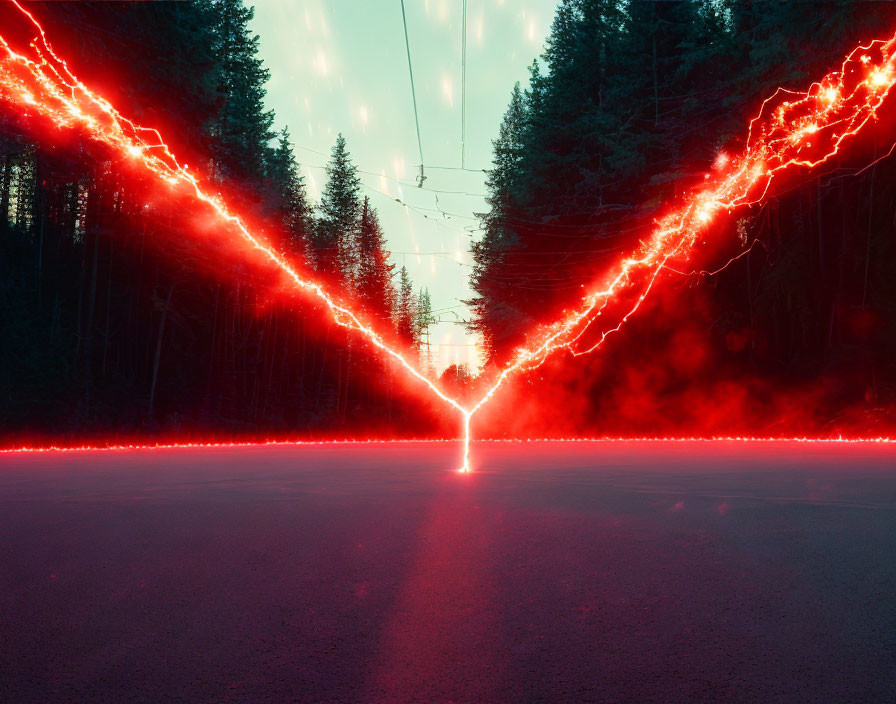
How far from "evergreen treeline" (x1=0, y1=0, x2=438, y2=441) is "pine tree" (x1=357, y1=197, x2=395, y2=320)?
8.24m

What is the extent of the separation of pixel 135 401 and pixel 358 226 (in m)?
30.0

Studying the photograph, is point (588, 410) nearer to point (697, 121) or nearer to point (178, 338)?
point (697, 121)

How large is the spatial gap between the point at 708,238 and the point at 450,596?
2110cm

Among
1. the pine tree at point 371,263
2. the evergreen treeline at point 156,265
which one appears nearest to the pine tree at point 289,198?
the evergreen treeline at point 156,265

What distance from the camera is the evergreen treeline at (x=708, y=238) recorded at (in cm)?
1842

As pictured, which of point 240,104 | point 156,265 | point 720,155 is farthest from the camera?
point 240,104

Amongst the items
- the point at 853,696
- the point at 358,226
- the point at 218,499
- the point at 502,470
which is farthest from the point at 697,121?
the point at 358,226

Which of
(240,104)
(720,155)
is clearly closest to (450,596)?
(720,155)

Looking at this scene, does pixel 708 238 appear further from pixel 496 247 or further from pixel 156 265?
pixel 156 265

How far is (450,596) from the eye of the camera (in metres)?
3.20

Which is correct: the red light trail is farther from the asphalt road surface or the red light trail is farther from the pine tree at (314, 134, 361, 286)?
the pine tree at (314, 134, 361, 286)

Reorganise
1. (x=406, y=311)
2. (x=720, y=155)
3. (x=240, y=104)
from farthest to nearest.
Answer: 1. (x=406, y=311)
2. (x=240, y=104)
3. (x=720, y=155)

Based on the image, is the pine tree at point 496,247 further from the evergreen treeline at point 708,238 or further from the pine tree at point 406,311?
the pine tree at point 406,311

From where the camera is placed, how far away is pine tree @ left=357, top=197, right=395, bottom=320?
52.6 meters
